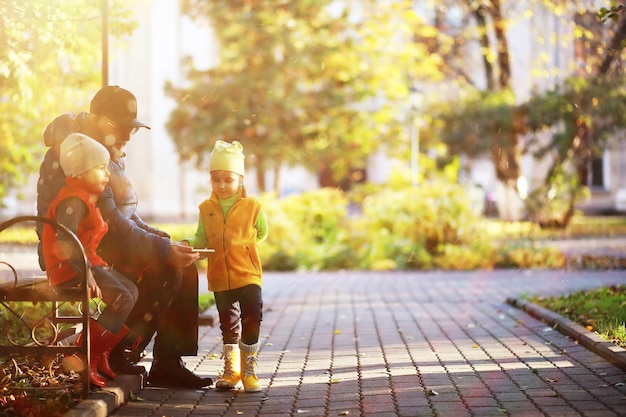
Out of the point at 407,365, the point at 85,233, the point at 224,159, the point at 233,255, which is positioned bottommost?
the point at 407,365

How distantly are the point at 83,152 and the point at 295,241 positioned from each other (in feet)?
46.7

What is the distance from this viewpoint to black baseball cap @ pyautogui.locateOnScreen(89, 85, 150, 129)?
659 cm

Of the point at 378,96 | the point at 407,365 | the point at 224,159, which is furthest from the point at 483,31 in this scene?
the point at 224,159

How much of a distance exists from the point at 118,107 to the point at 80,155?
2.32ft

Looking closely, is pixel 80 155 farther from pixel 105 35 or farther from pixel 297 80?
pixel 297 80

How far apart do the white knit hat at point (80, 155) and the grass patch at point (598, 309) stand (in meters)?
4.22

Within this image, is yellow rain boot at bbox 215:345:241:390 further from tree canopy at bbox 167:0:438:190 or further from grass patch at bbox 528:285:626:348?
tree canopy at bbox 167:0:438:190

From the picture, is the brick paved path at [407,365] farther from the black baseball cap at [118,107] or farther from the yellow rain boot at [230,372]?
the black baseball cap at [118,107]

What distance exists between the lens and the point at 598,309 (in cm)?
1019

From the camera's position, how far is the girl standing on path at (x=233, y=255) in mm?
6617

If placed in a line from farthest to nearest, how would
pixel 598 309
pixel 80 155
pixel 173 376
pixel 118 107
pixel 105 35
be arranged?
pixel 105 35
pixel 598 309
pixel 173 376
pixel 118 107
pixel 80 155

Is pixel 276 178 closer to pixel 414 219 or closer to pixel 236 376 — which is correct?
pixel 414 219

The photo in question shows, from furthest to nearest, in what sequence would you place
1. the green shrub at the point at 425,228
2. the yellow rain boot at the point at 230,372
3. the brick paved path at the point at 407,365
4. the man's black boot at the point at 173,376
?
the green shrub at the point at 425,228 < the man's black boot at the point at 173,376 < the yellow rain boot at the point at 230,372 < the brick paved path at the point at 407,365

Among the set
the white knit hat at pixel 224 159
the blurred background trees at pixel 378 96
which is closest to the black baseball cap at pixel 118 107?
the white knit hat at pixel 224 159
